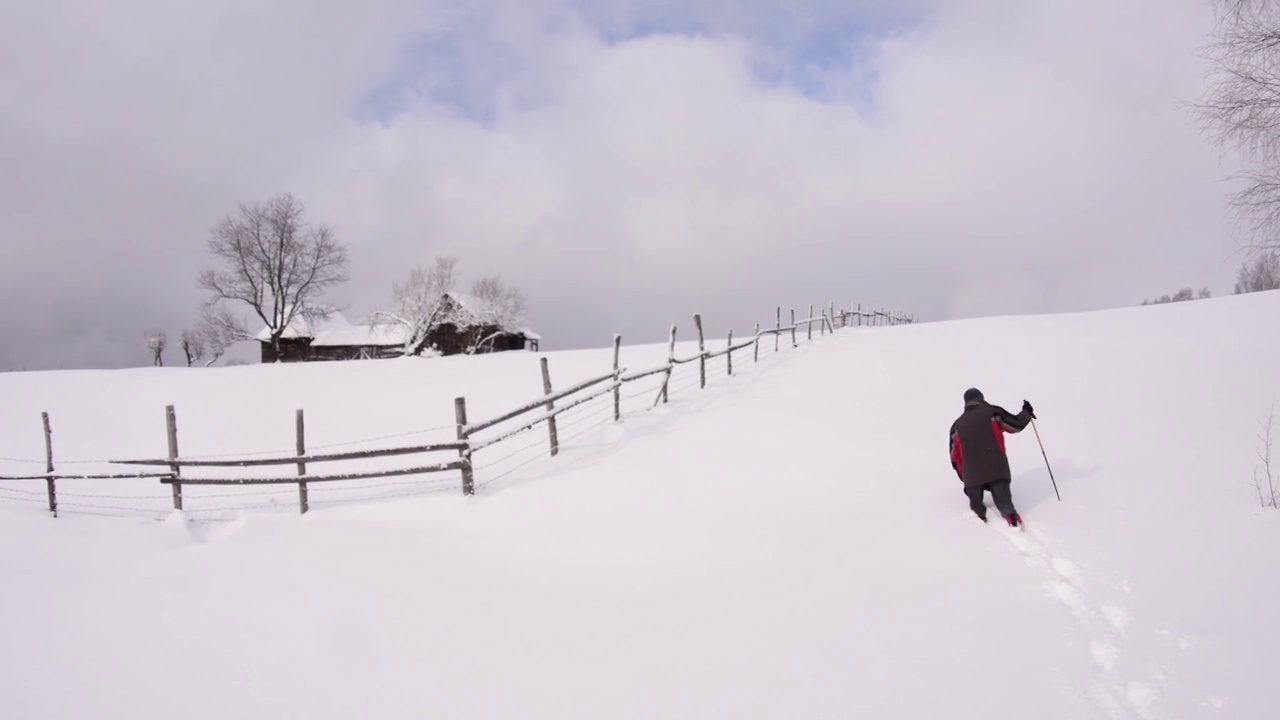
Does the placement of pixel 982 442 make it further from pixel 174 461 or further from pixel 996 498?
pixel 174 461

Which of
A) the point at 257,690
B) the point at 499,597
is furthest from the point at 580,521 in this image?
the point at 257,690

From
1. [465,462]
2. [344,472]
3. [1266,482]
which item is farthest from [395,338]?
[1266,482]

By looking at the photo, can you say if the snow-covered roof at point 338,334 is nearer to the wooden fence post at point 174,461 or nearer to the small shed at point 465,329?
the small shed at point 465,329

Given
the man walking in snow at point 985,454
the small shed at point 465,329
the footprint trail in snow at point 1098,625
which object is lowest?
the footprint trail in snow at point 1098,625

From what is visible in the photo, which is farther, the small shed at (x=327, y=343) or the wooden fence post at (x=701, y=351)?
the small shed at (x=327, y=343)

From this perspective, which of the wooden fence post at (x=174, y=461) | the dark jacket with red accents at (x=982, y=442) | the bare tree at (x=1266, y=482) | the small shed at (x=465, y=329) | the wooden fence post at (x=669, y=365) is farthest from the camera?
the small shed at (x=465, y=329)

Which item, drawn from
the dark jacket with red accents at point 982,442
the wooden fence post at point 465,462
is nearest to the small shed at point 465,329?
the wooden fence post at point 465,462

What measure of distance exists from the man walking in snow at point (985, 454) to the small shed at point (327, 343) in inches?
1899

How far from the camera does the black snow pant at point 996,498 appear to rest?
6.16 meters

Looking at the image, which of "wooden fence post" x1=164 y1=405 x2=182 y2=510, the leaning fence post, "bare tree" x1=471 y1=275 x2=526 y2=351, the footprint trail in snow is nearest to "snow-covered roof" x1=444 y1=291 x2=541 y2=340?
"bare tree" x1=471 y1=275 x2=526 y2=351

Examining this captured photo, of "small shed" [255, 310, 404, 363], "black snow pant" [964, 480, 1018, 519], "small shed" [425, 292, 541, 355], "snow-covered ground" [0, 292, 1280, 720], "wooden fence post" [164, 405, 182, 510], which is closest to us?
"snow-covered ground" [0, 292, 1280, 720]

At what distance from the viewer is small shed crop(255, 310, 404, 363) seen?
168ft

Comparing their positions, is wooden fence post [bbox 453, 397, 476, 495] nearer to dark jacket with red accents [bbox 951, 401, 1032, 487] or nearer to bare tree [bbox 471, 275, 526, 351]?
dark jacket with red accents [bbox 951, 401, 1032, 487]

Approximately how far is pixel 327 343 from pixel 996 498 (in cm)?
5646
